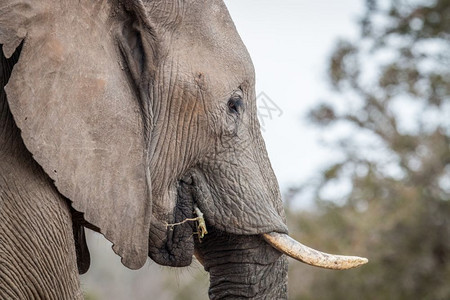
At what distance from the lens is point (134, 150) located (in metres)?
3.10

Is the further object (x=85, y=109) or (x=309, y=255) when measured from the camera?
(x=309, y=255)

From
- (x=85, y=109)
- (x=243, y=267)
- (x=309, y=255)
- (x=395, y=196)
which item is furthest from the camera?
(x=395, y=196)

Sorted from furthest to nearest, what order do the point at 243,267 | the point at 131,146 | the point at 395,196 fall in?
the point at 395,196
the point at 243,267
the point at 131,146

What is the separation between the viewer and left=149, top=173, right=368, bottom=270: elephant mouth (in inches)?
132

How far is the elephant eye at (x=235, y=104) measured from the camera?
11.2 ft

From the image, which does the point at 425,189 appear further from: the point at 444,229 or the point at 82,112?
the point at 82,112

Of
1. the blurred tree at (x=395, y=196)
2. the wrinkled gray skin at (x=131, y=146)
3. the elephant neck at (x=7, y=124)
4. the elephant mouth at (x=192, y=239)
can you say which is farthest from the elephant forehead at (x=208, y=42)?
the blurred tree at (x=395, y=196)

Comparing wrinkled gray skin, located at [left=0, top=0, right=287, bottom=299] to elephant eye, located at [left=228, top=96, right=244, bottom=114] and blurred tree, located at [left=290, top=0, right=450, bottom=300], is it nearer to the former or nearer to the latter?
elephant eye, located at [left=228, top=96, right=244, bottom=114]

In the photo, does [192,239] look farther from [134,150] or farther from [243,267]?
[134,150]

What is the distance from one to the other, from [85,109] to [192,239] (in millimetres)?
711

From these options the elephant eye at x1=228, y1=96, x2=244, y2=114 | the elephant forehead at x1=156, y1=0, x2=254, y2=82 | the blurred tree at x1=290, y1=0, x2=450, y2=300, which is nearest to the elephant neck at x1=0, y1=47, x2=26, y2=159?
the elephant forehead at x1=156, y1=0, x2=254, y2=82

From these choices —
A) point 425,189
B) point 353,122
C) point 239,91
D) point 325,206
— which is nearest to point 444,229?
point 425,189

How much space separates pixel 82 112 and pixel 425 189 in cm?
1064

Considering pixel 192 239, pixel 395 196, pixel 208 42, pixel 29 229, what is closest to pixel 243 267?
pixel 192 239
